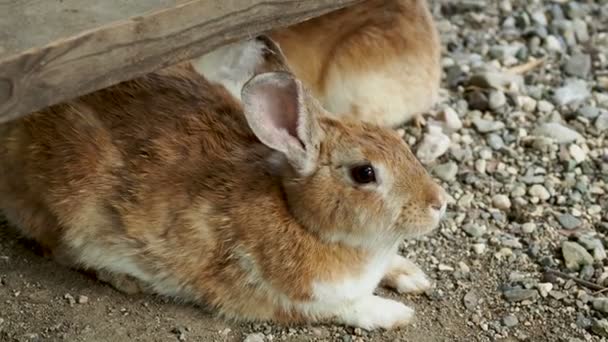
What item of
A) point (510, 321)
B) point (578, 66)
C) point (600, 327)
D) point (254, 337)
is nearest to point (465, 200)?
point (510, 321)

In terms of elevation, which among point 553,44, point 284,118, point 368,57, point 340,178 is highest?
point 284,118

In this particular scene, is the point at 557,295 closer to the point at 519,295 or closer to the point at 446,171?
the point at 519,295

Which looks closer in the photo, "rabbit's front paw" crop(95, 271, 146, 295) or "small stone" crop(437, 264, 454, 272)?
"rabbit's front paw" crop(95, 271, 146, 295)

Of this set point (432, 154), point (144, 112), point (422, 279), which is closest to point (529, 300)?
point (422, 279)

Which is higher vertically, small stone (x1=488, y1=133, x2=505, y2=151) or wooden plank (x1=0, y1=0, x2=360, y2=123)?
wooden plank (x1=0, y1=0, x2=360, y2=123)

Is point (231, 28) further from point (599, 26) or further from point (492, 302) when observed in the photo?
point (599, 26)

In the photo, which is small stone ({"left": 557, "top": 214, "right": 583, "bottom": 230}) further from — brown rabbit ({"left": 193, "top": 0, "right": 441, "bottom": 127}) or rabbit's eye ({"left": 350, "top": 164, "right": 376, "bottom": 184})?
rabbit's eye ({"left": 350, "top": 164, "right": 376, "bottom": 184})

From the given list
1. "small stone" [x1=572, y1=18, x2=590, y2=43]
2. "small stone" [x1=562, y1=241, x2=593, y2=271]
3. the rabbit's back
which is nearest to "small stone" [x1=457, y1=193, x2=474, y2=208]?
"small stone" [x1=562, y1=241, x2=593, y2=271]
